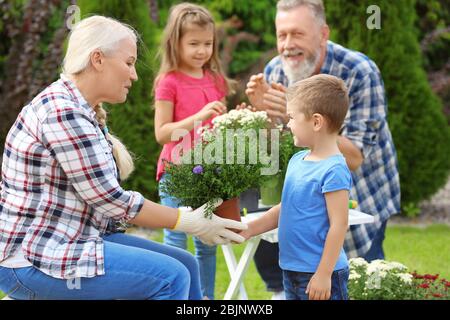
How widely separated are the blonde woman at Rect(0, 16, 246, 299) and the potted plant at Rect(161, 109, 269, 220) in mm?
240

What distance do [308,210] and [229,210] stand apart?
1.23 feet

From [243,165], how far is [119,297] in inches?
28.6

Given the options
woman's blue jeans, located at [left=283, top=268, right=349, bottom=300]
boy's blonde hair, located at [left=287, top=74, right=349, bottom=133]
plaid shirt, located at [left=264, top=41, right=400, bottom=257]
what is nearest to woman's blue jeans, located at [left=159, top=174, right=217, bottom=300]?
plaid shirt, located at [left=264, top=41, right=400, bottom=257]

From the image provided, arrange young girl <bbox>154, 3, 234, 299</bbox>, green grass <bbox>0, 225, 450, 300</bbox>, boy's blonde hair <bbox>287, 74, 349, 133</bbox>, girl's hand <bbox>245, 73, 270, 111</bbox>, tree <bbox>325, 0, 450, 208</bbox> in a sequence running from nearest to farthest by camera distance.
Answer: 1. boy's blonde hair <bbox>287, 74, 349, 133</bbox>
2. girl's hand <bbox>245, 73, 270, 111</bbox>
3. young girl <bbox>154, 3, 234, 299</bbox>
4. green grass <bbox>0, 225, 450, 300</bbox>
5. tree <bbox>325, 0, 450, 208</bbox>

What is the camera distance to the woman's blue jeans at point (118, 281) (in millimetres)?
2613

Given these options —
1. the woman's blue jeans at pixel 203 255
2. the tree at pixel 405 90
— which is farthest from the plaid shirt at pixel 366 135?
Answer: the tree at pixel 405 90

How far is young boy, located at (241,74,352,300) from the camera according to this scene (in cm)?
280

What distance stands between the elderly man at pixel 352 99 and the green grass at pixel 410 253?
600mm

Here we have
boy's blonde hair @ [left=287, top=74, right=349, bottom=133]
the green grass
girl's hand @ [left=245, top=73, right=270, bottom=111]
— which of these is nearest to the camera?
boy's blonde hair @ [left=287, top=74, right=349, bottom=133]

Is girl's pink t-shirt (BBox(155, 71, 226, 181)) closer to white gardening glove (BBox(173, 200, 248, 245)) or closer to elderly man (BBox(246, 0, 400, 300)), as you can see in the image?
elderly man (BBox(246, 0, 400, 300))

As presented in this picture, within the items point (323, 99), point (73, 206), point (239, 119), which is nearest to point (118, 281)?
point (73, 206)

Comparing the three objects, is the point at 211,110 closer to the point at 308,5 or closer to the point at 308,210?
the point at 308,5
